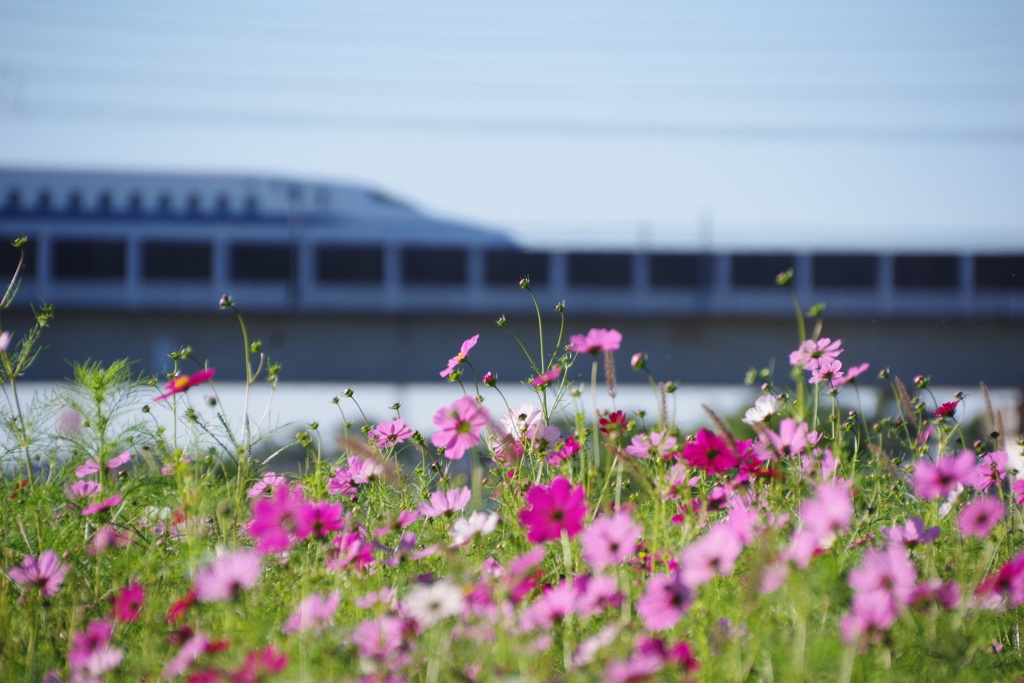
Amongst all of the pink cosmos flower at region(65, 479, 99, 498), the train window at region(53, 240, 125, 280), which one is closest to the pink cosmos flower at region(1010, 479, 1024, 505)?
the pink cosmos flower at region(65, 479, 99, 498)

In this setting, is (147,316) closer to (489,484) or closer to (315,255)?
(315,255)

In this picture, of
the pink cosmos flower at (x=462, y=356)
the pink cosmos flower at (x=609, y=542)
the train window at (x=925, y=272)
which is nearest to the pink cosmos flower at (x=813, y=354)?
the pink cosmos flower at (x=462, y=356)

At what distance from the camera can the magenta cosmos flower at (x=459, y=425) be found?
66.0 inches

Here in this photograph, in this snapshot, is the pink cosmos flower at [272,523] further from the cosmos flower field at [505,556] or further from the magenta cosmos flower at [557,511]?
the magenta cosmos flower at [557,511]

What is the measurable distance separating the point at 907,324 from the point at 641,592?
2714 cm

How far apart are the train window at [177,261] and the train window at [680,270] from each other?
48.7 ft

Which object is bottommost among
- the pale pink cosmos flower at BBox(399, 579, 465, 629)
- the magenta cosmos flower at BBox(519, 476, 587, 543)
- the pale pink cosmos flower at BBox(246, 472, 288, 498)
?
the pale pink cosmos flower at BBox(246, 472, 288, 498)

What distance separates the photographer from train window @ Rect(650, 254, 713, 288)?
3206cm

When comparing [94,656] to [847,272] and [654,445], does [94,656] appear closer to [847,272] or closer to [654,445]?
[654,445]

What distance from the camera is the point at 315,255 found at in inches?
1356

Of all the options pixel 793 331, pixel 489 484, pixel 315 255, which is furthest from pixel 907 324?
pixel 489 484

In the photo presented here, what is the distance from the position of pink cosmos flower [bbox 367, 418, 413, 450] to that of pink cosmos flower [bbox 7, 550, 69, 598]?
0.67 m

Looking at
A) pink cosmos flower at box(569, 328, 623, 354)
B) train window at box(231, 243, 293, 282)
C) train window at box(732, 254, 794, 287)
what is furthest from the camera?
train window at box(231, 243, 293, 282)

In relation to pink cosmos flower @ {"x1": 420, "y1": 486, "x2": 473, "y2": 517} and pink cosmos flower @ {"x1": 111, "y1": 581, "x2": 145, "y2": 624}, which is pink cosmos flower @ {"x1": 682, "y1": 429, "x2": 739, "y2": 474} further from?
pink cosmos flower @ {"x1": 111, "y1": 581, "x2": 145, "y2": 624}
